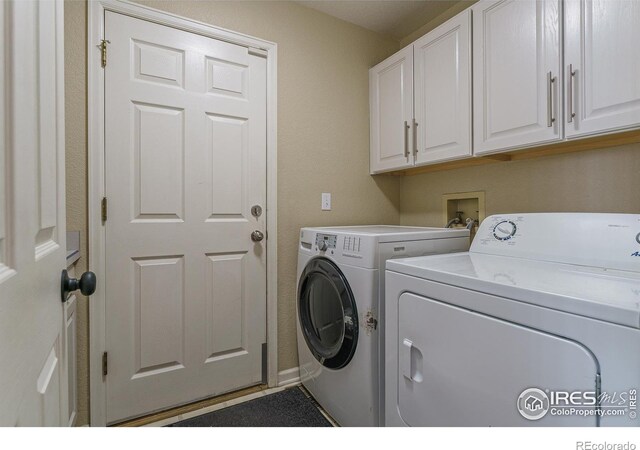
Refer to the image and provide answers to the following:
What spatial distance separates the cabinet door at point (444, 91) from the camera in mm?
1677

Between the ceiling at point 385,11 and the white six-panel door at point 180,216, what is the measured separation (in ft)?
2.14

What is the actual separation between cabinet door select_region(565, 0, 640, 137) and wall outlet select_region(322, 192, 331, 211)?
53.1 inches

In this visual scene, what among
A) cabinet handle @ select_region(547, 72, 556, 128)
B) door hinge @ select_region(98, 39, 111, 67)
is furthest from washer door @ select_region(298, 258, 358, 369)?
door hinge @ select_region(98, 39, 111, 67)

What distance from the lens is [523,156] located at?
5.69ft

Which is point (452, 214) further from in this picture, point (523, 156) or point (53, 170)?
point (53, 170)

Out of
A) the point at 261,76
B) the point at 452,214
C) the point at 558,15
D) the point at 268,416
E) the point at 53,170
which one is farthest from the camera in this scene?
the point at 452,214

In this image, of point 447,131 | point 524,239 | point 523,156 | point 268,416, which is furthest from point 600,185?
point 268,416

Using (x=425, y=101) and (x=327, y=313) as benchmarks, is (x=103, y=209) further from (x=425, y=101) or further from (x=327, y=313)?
(x=425, y=101)

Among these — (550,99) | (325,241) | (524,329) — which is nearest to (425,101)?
(550,99)

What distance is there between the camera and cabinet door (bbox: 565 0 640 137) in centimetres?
113

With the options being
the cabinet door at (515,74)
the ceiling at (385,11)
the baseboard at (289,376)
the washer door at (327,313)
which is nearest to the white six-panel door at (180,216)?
the baseboard at (289,376)

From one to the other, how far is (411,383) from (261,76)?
185cm

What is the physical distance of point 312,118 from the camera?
7.09 feet

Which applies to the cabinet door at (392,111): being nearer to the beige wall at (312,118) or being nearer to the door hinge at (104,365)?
the beige wall at (312,118)
